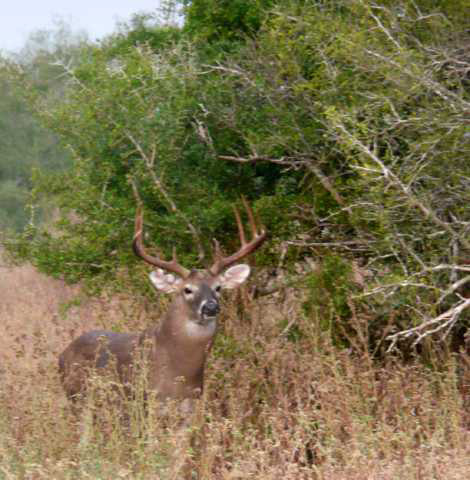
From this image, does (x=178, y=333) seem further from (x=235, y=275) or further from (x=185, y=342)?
(x=235, y=275)

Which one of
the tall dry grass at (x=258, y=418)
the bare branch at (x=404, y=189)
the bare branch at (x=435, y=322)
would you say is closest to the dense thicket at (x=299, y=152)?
the bare branch at (x=404, y=189)

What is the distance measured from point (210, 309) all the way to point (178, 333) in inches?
15.1

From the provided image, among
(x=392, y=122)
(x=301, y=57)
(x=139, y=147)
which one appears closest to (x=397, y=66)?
(x=392, y=122)

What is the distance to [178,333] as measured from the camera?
7.66 m

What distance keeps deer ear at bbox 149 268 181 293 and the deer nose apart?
38 centimetres

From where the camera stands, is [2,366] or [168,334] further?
[2,366]

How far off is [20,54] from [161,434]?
25.4 meters

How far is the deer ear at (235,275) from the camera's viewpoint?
796cm

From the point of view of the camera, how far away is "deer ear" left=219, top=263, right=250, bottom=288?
7.96 meters

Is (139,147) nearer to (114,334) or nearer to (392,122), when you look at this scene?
(114,334)

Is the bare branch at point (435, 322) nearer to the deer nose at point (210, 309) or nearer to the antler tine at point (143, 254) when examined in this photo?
the deer nose at point (210, 309)

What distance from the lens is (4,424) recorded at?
6.48 m

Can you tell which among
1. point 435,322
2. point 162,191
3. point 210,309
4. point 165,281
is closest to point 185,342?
point 210,309

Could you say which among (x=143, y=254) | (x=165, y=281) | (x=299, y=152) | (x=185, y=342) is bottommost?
(x=185, y=342)
